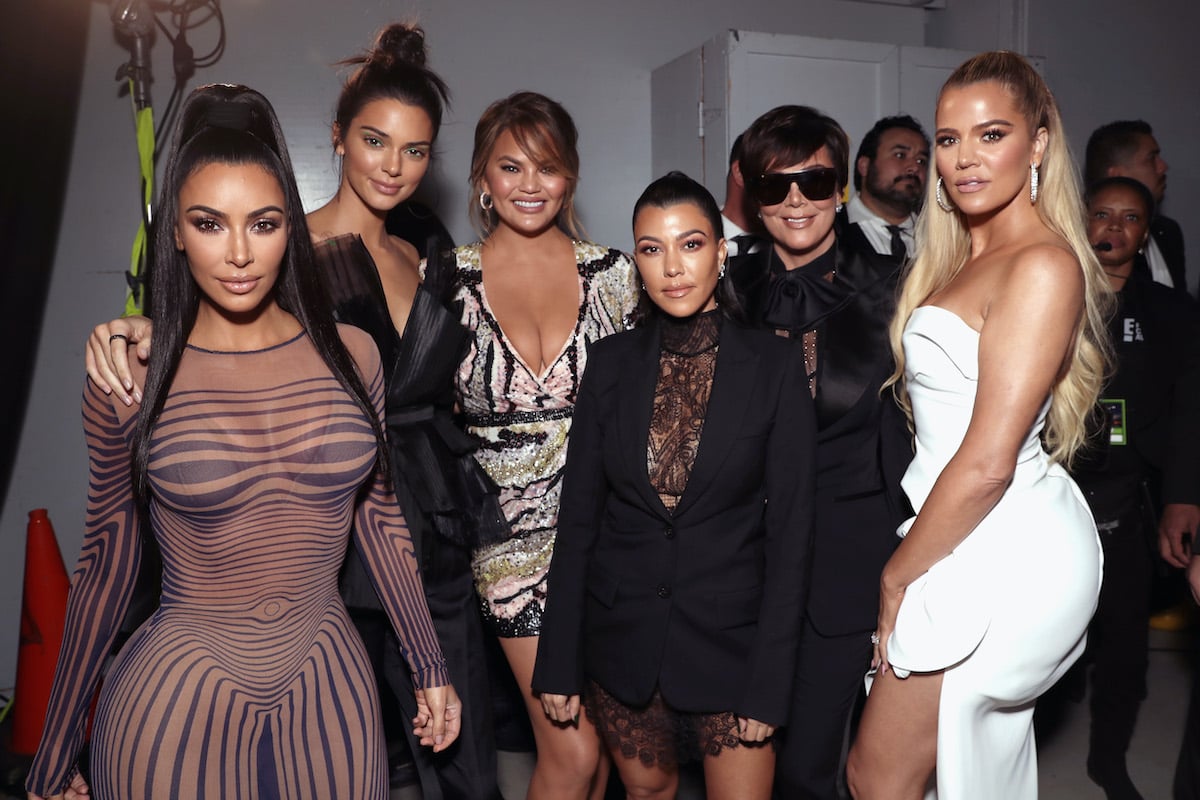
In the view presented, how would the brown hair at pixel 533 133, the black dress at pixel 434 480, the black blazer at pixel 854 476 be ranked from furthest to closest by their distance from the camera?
the brown hair at pixel 533 133 → the black dress at pixel 434 480 → the black blazer at pixel 854 476

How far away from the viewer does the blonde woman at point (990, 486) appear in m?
1.80

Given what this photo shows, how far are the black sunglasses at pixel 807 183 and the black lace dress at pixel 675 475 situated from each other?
51cm

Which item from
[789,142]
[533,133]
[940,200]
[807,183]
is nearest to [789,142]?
[789,142]

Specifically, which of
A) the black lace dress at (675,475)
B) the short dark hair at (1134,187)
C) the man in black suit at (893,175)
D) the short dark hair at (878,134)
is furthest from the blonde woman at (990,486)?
the short dark hair at (878,134)

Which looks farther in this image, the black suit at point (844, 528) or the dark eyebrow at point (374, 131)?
the dark eyebrow at point (374, 131)

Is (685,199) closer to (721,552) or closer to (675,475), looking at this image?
(675,475)

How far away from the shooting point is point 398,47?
Answer: 271cm

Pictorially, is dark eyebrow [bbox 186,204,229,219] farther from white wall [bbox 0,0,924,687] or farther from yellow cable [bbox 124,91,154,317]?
white wall [bbox 0,0,924,687]

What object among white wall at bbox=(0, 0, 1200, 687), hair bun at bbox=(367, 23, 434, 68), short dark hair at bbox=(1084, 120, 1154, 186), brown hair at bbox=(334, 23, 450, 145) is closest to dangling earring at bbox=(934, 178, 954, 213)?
brown hair at bbox=(334, 23, 450, 145)

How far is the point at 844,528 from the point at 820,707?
438mm

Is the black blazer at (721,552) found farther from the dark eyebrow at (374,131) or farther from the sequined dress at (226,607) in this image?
the dark eyebrow at (374,131)

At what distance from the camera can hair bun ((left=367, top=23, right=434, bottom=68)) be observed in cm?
267

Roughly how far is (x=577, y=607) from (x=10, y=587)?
3.19 meters

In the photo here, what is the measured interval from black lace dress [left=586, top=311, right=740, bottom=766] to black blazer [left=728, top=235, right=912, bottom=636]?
375mm
